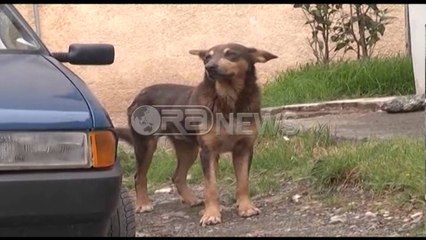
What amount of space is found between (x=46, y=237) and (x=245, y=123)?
8.00 ft

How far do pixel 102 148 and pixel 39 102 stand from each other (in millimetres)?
319

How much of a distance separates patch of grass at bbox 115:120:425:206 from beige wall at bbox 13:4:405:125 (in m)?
3.45

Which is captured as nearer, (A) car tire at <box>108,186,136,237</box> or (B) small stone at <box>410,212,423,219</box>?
(A) car tire at <box>108,186,136,237</box>

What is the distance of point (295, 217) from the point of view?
5395 millimetres

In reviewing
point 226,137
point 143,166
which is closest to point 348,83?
point 143,166

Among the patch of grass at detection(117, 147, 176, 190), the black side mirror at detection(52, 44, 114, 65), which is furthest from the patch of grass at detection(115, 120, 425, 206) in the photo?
the black side mirror at detection(52, 44, 114, 65)

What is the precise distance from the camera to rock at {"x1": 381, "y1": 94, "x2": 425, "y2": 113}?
8.10 m

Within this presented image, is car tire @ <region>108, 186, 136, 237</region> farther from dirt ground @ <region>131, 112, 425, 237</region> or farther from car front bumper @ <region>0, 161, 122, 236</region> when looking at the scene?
dirt ground @ <region>131, 112, 425, 237</region>

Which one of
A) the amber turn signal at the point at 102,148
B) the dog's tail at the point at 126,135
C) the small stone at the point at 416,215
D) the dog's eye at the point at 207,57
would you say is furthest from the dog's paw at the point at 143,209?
the amber turn signal at the point at 102,148

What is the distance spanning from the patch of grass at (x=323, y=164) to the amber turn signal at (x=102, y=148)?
2.11m

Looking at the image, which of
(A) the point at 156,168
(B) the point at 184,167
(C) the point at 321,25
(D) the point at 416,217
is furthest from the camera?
(C) the point at 321,25

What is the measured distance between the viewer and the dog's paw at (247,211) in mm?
5574

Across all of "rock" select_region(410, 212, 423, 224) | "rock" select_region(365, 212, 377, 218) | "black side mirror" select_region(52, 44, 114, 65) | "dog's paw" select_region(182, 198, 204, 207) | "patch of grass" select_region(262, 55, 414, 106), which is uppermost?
"black side mirror" select_region(52, 44, 114, 65)

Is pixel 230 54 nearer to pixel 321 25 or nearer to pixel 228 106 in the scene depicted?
pixel 228 106
